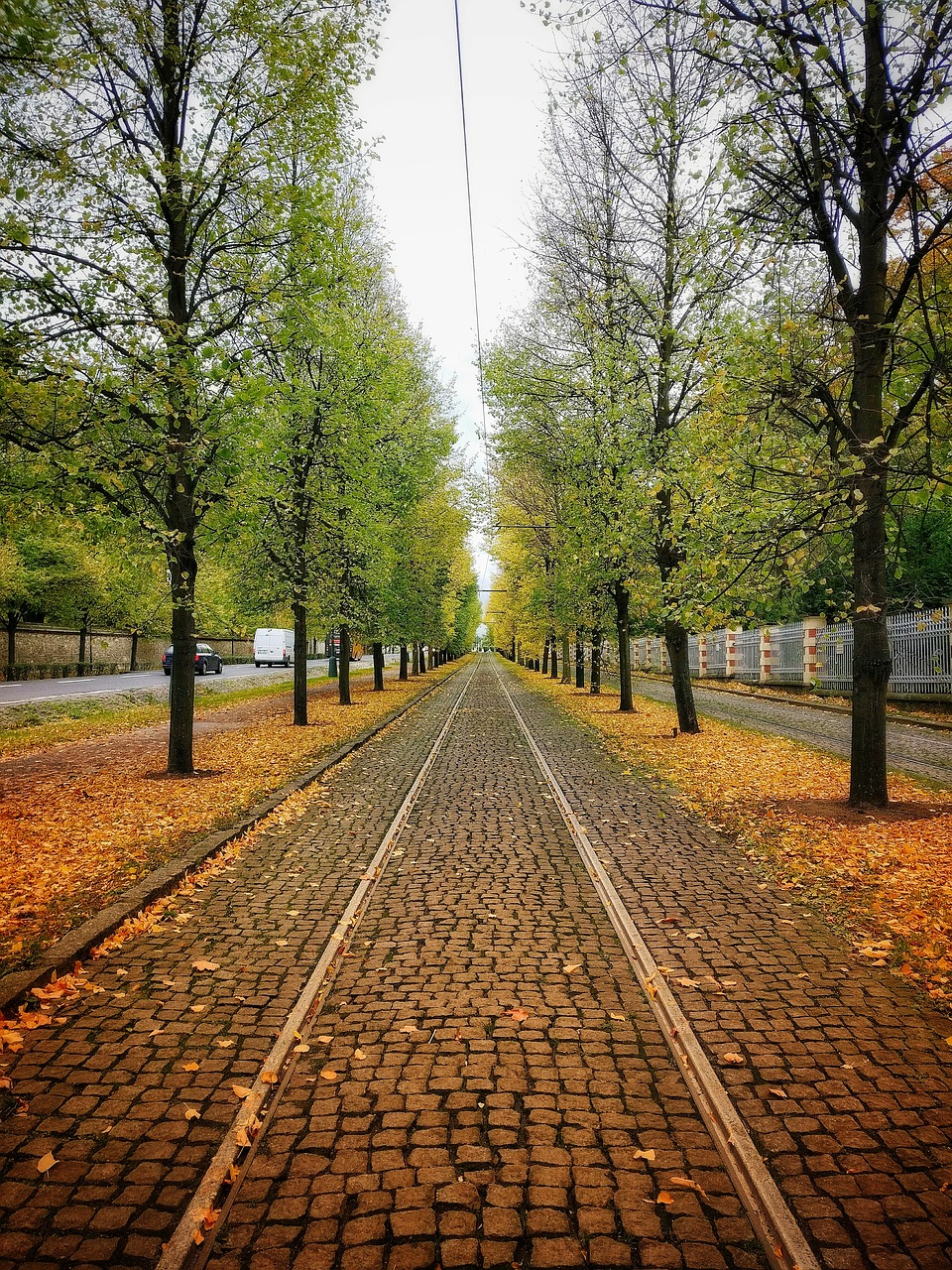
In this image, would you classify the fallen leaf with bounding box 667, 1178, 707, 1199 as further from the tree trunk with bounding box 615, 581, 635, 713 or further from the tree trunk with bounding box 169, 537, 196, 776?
the tree trunk with bounding box 615, 581, 635, 713

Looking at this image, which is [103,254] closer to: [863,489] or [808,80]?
[808,80]

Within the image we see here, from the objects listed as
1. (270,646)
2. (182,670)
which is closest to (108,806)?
(182,670)

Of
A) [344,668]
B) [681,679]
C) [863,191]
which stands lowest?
[344,668]

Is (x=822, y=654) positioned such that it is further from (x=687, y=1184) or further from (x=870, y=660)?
(x=687, y=1184)

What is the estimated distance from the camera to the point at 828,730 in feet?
49.7

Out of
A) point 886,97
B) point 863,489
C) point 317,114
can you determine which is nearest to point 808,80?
point 886,97

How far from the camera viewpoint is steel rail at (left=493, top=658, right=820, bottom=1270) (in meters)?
2.35

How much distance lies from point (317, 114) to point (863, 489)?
8209 mm

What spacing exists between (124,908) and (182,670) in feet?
17.5

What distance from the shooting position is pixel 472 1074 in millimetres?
3277

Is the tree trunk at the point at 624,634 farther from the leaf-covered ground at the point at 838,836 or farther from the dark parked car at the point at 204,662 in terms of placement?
the dark parked car at the point at 204,662

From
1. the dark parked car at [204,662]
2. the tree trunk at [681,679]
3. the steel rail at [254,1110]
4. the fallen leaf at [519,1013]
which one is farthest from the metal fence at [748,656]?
the dark parked car at [204,662]

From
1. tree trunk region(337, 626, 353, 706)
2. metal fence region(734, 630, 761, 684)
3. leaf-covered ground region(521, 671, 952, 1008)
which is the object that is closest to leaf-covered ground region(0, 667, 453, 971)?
tree trunk region(337, 626, 353, 706)

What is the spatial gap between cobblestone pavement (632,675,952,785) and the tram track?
7232 mm
